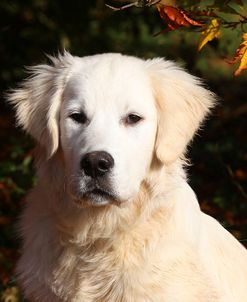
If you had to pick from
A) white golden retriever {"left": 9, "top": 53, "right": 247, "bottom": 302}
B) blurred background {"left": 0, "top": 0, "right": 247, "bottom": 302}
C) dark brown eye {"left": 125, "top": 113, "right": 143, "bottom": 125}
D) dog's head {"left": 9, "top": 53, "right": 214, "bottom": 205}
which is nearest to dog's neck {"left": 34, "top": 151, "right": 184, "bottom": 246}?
white golden retriever {"left": 9, "top": 53, "right": 247, "bottom": 302}

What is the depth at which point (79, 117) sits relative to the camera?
185 inches

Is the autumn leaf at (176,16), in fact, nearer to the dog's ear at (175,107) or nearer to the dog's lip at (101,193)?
the dog's ear at (175,107)

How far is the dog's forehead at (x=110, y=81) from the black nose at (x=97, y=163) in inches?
16.1

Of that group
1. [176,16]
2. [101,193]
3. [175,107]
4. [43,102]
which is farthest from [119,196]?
[176,16]

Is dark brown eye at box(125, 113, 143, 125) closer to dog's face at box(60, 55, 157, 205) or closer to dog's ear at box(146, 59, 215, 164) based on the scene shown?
dog's face at box(60, 55, 157, 205)

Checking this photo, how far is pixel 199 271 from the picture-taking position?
4727 millimetres

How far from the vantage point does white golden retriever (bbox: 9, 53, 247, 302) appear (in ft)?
15.1

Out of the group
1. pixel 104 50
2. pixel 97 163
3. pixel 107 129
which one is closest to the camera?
pixel 97 163

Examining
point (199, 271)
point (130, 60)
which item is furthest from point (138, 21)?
point (199, 271)

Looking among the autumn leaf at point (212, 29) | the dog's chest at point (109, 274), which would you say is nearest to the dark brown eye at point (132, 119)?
the autumn leaf at point (212, 29)

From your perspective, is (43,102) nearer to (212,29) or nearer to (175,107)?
(175,107)

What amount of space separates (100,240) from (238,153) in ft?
15.4

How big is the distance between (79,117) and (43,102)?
0.34 metres

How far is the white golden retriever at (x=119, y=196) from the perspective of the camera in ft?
15.1
